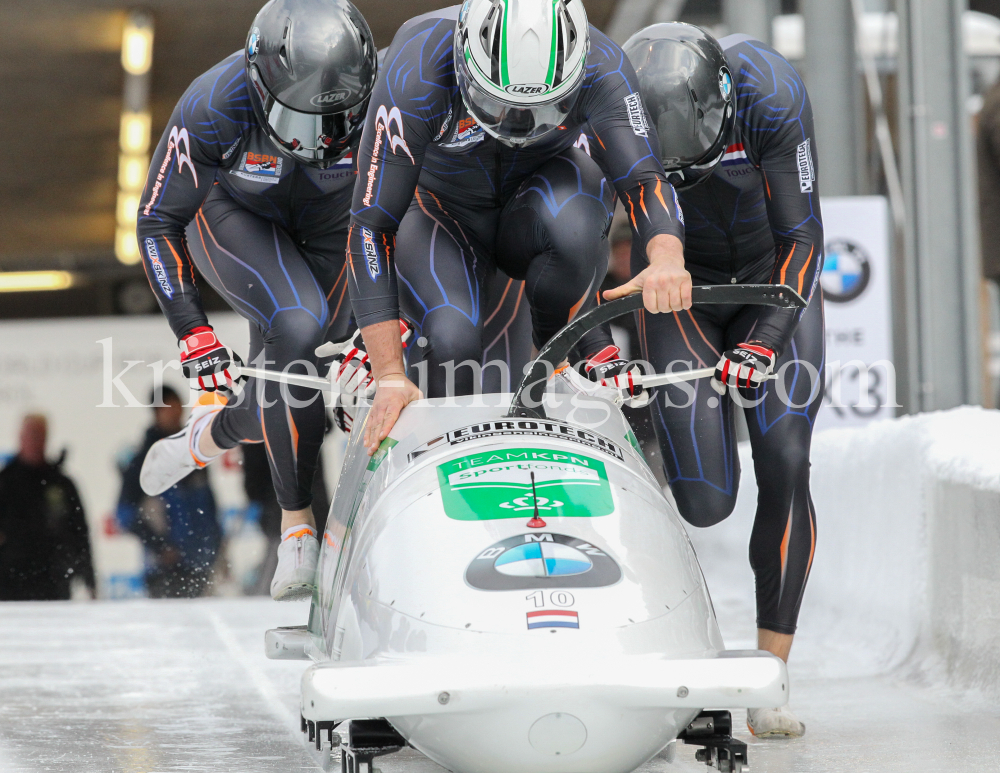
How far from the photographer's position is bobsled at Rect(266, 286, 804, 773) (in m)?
1.62

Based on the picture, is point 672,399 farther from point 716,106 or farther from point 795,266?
point 716,106

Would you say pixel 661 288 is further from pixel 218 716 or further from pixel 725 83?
pixel 218 716

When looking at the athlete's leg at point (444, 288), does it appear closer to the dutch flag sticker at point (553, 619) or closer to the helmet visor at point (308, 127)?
the helmet visor at point (308, 127)

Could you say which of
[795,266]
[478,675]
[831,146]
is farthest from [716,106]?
[831,146]

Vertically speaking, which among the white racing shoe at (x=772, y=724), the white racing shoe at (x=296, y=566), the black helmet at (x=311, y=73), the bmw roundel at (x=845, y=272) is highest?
the black helmet at (x=311, y=73)

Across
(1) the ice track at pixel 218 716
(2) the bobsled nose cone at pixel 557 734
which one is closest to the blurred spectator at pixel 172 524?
(1) the ice track at pixel 218 716

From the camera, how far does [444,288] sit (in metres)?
2.65

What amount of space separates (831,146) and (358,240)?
4668 mm

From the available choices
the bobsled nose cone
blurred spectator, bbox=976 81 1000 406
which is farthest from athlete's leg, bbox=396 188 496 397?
blurred spectator, bbox=976 81 1000 406

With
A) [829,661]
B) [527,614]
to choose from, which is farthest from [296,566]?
[829,661]

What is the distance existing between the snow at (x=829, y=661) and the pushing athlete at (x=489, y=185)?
88 cm

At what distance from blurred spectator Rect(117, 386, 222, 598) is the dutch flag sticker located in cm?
567

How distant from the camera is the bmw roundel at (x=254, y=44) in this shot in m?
2.96

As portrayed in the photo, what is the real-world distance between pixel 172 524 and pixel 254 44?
4.96 m
